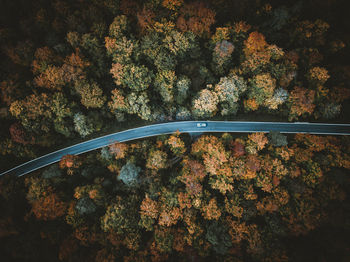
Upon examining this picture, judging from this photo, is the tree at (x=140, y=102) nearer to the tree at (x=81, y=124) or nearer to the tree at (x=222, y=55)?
the tree at (x=81, y=124)

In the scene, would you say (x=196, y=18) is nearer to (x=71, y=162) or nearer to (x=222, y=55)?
(x=222, y=55)

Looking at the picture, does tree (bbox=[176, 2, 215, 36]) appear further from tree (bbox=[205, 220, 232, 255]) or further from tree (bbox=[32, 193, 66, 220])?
tree (bbox=[32, 193, 66, 220])

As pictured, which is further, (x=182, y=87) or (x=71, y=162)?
(x=71, y=162)

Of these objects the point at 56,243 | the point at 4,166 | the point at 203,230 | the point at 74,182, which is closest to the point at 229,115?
the point at 203,230

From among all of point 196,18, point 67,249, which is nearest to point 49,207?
point 67,249

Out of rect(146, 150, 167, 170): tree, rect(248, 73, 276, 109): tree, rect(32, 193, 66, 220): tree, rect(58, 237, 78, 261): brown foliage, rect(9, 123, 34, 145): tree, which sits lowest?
rect(58, 237, 78, 261): brown foliage

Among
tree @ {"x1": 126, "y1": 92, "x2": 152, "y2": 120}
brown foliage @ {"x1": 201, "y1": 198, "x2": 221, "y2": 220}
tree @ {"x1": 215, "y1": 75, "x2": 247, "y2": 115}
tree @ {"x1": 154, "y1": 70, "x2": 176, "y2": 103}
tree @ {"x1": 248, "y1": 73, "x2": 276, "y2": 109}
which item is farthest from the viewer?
tree @ {"x1": 126, "y1": 92, "x2": 152, "y2": 120}

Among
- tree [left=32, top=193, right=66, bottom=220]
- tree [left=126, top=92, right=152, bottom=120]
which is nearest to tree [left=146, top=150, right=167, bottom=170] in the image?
tree [left=126, top=92, right=152, bottom=120]
